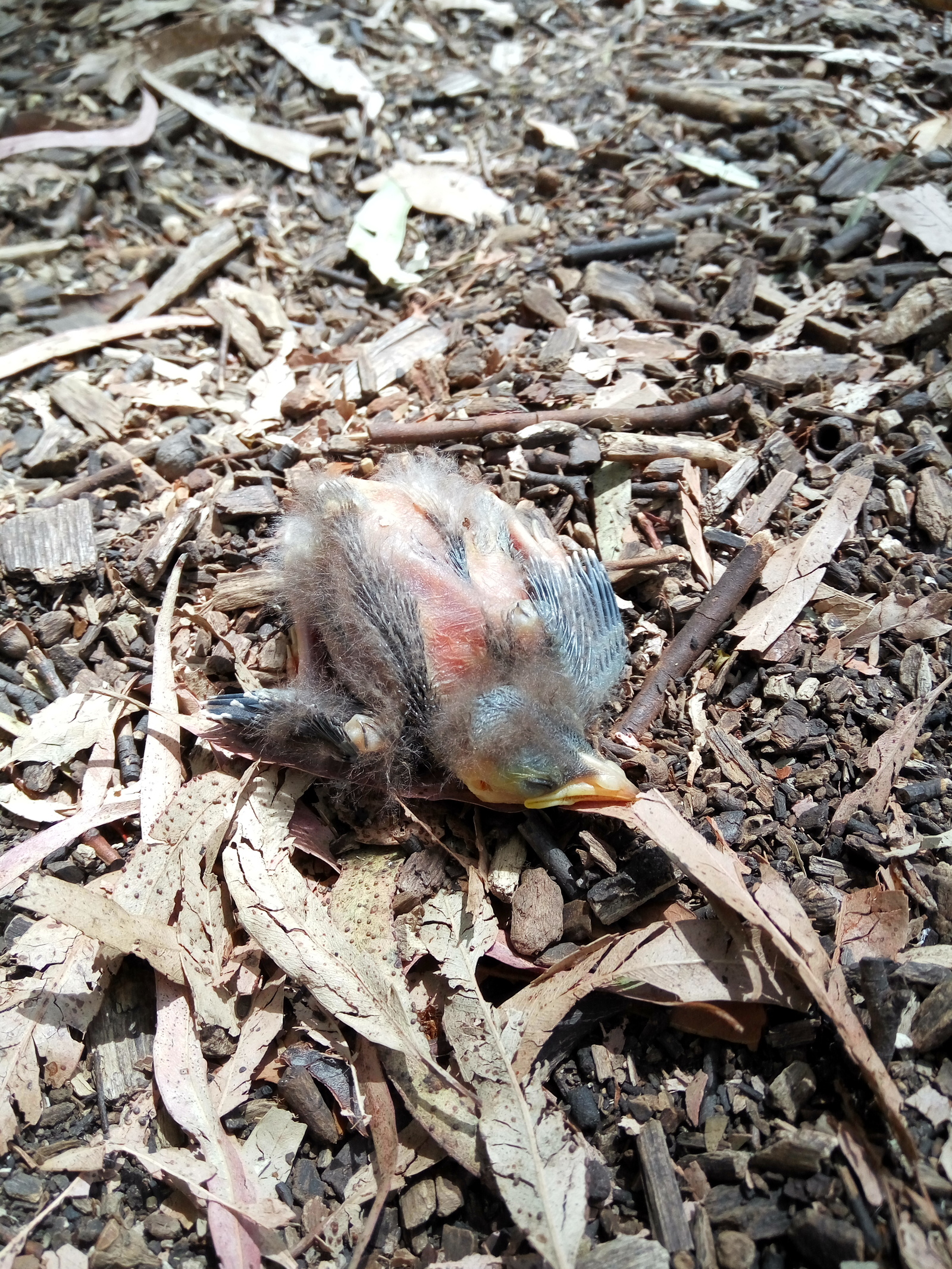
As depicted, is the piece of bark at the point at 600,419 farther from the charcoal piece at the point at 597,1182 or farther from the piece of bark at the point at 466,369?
the charcoal piece at the point at 597,1182

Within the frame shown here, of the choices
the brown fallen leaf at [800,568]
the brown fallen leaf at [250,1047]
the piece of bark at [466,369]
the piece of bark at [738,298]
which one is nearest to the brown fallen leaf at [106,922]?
the brown fallen leaf at [250,1047]

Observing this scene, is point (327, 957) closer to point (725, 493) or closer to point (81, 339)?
point (725, 493)

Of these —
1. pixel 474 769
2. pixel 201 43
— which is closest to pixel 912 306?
pixel 474 769

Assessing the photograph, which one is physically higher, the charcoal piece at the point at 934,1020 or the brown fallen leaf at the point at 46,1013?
the charcoal piece at the point at 934,1020

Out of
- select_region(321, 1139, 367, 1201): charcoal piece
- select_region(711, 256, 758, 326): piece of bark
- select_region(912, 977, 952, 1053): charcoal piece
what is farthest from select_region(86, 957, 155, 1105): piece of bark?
select_region(711, 256, 758, 326): piece of bark

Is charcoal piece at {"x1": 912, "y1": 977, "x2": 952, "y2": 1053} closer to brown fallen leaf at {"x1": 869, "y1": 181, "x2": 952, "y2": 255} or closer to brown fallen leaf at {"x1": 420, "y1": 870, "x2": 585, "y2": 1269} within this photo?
brown fallen leaf at {"x1": 420, "y1": 870, "x2": 585, "y2": 1269}

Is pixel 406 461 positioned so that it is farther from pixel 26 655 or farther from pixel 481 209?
pixel 481 209

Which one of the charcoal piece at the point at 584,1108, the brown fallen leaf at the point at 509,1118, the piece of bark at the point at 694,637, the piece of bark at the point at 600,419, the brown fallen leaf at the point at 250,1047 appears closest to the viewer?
the brown fallen leaf at the point at 509,1118
